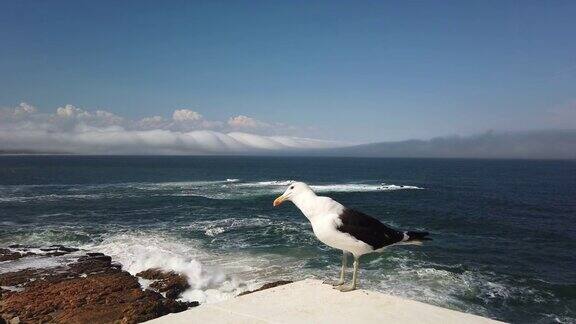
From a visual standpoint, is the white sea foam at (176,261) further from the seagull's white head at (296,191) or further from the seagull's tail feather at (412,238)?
the seagull's tail feather at (412,238)

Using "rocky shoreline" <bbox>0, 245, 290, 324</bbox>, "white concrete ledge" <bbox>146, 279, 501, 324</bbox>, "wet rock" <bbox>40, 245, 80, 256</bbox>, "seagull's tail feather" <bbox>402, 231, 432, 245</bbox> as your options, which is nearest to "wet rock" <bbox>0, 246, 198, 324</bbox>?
"rocky shoreline" <bbox>0, 245, 290, 324</bbox>

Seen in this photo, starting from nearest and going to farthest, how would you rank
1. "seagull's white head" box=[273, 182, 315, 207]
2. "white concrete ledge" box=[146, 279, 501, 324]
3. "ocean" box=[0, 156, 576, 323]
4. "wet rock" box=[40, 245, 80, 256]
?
"white concrete ledge" box=[146, 279, 501, 324] → "seagull's white head" box=[273, 182, 315, 207] → "ocean" box=[0, 156, 576, 323] → "wet rock" box=[40, 245, 80, 256]

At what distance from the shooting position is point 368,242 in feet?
19.6

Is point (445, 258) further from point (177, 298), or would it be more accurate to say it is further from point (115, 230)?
point (115, 230)

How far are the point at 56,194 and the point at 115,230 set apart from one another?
26.4 metres

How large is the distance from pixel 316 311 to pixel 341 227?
113 centimetres

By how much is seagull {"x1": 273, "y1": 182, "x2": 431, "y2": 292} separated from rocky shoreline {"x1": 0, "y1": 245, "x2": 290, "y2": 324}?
614 centimetres

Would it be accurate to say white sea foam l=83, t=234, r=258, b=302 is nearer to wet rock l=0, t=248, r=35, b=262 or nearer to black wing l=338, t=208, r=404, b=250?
wet rock l=0, t=248, r=35, b=262

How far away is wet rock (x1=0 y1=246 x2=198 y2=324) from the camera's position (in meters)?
11.9

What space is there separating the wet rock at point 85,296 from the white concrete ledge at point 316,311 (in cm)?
607

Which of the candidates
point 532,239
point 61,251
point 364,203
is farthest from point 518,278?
point 364,203

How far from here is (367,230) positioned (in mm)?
5949

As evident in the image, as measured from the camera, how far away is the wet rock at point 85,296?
39.0 ft

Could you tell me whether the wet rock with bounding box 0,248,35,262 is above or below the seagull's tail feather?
below
